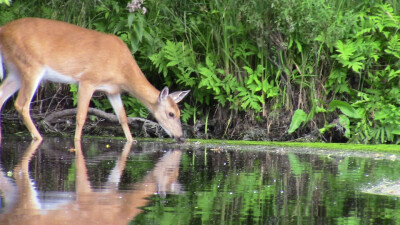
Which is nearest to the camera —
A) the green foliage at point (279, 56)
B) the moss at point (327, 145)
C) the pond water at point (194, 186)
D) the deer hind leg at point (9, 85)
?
the pond water at point (194, 186)

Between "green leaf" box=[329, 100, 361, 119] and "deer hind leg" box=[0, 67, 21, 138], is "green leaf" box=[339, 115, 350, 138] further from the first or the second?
"deer hind leg" box=[0, 67, 21, 138]

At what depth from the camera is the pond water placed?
209 inches

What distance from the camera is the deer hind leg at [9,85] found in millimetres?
12250

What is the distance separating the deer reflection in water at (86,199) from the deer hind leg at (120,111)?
3715 mm

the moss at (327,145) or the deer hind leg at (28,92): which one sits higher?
the deer hind leg at (28,92)

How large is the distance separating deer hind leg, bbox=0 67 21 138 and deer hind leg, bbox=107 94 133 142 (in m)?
1.40

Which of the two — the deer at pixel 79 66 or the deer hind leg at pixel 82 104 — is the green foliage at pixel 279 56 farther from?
the deer hind leg at pixel 82 104

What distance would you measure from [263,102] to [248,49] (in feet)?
3.32

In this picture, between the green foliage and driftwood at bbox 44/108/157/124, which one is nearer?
the green foliage

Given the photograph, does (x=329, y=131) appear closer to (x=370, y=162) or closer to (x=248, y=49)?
(x=248, y=49)

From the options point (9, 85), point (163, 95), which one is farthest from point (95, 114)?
point (9, 85)

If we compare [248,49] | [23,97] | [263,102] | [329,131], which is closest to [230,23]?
[248,49]

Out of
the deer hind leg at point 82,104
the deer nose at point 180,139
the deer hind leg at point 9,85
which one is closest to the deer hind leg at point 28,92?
the deer hind leg at point 9,85

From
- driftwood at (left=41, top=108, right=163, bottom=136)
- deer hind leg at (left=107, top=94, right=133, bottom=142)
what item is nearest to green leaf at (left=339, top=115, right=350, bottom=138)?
driftwood at (left=41, top=108, right=163, bottom=136)
